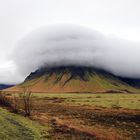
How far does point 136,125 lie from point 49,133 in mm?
22014

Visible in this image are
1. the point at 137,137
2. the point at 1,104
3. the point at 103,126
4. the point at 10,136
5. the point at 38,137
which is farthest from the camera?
the point at 1,104

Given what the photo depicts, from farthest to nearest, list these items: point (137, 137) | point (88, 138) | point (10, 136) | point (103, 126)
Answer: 1. point (103, 126)
2. point (137, 137)
3. point (88, 138)
4. point (10, 136)

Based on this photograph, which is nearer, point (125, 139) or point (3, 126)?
point (3, 126)

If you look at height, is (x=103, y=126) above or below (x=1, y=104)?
below

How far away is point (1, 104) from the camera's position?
6344 centimetres

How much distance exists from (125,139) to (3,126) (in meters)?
17.5

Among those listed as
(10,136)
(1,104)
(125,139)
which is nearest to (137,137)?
(125,139)

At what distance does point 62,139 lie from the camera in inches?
1563

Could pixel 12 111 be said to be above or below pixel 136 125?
above

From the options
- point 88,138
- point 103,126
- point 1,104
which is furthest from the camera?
point 1,104

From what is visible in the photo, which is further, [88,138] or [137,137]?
[137,137]

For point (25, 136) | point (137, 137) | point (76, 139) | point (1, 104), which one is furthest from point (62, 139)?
point (1, 104)

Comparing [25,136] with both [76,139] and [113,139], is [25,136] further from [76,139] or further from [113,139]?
[113,139]

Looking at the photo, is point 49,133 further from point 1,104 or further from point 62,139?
point 1,104
